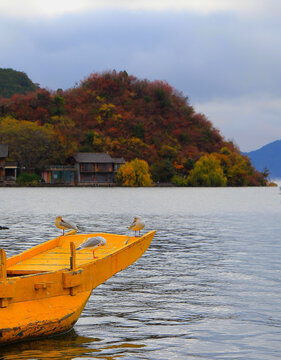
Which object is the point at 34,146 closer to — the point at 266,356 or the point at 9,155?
the point at 9,155

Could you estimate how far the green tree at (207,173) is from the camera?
114 m

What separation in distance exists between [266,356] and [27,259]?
564cm

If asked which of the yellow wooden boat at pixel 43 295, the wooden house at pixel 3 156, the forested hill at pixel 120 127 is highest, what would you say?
the forested hill at pixel 120 127

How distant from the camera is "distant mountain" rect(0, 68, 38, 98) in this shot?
579 feet

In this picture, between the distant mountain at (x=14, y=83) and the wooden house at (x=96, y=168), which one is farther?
the distant mountain at (x=14, y=83)

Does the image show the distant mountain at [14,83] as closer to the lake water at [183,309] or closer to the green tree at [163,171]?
A: the green tree at [163,171]

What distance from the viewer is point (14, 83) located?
18025 cm

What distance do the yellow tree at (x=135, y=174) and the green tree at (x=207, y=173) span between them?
Result: 9.76 metres

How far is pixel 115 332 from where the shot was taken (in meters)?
10.2

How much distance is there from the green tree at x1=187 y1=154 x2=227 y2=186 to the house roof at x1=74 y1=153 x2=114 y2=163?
16.8 metres

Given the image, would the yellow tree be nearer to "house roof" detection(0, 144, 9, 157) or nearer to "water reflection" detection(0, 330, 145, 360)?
"house roof" detection(0, 144, 9, 157)

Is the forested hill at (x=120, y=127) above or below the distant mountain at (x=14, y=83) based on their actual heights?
below

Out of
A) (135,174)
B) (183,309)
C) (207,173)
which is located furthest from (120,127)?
(183,309)

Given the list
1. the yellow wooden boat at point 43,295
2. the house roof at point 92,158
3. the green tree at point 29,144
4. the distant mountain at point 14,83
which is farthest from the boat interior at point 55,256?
the distant mountain at point 14,83
